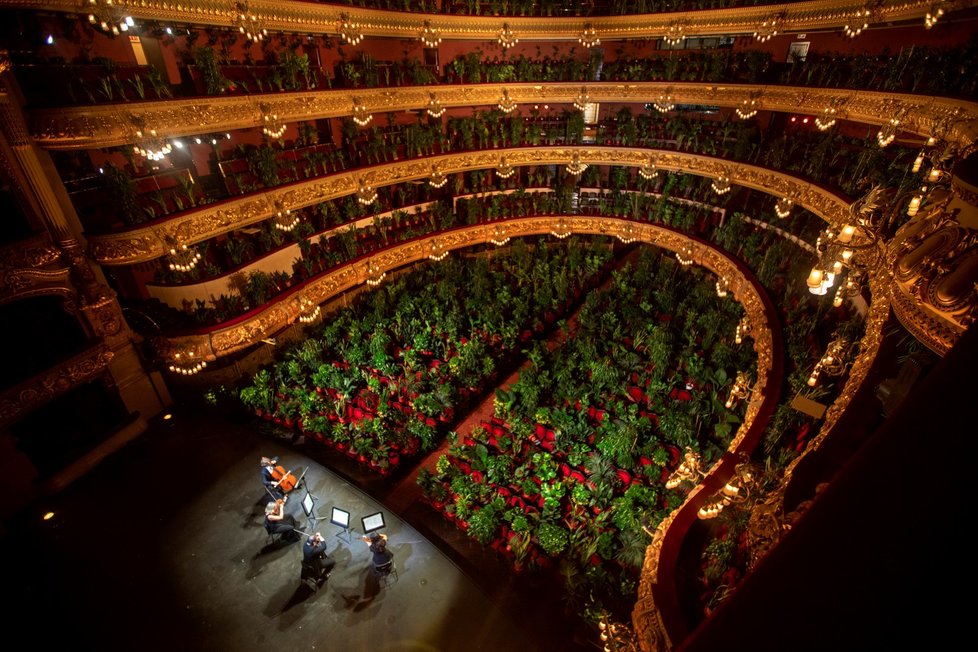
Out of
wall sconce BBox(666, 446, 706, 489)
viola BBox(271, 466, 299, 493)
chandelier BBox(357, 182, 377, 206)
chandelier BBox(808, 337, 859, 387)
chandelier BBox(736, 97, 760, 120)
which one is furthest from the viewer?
chandelier BBox(357, 182, 377, 206)

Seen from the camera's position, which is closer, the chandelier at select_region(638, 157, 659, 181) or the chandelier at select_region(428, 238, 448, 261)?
the chandelier at select_region(638, 157, 659, 181)

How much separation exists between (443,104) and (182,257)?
1175 cm

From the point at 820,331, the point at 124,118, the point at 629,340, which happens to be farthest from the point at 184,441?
the point at 820,331

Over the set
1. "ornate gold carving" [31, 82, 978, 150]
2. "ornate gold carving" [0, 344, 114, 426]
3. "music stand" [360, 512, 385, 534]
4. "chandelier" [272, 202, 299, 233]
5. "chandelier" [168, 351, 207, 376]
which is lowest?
"music stand" [360, 512, 385, 534]

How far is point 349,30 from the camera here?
15.3m

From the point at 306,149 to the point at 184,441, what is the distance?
35.3 feet

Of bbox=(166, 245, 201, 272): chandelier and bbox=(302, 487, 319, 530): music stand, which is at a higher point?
bbox=(166, 245, 201, 272): chandelier

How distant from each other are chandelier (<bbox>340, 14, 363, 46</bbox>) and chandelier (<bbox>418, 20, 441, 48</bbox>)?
2.63 metres

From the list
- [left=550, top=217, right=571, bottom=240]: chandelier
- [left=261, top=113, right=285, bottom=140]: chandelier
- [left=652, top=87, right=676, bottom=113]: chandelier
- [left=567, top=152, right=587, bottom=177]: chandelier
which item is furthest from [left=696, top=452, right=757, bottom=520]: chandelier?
[left=652, top=87, right=676, bottom=113]: chandelier

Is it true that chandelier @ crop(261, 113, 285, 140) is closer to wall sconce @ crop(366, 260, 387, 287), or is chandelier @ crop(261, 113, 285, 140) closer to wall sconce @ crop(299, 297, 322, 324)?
wall sconce @ crop(299, 297, 322, 324)

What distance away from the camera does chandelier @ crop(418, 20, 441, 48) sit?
1741cm

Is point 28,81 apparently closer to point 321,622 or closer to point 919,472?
point 321,622

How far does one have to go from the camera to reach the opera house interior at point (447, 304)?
865 centimetres

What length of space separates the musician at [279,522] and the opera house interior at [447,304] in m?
0.41
